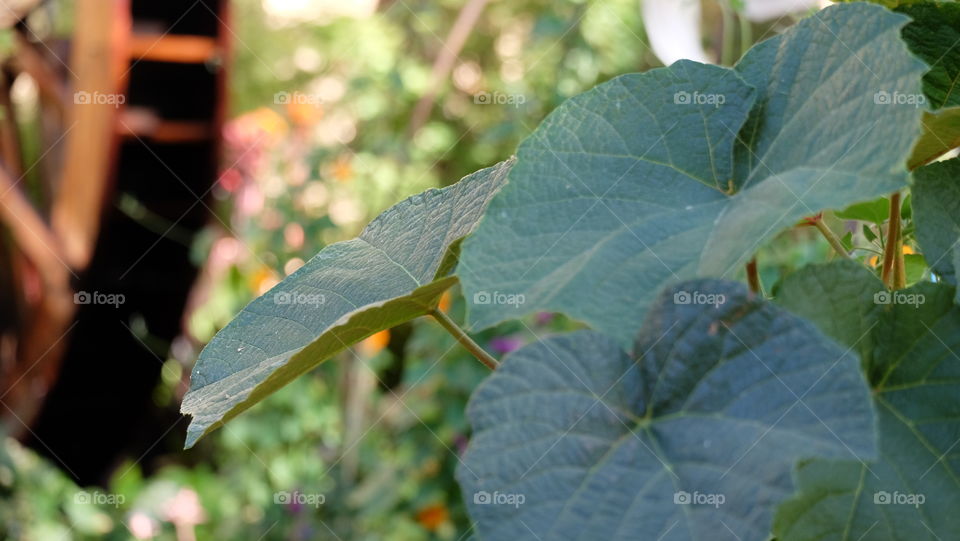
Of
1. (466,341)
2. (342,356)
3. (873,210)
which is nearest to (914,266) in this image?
(873,210)

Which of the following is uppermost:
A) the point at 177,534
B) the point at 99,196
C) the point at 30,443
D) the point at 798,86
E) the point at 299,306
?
the point at 798,86

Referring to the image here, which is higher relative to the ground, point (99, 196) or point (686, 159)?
point (686, 159)

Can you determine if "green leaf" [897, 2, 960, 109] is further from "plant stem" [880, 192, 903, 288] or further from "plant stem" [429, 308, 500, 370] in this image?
"plant stem" [429, 308, 500, 370]

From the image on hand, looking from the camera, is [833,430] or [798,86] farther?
[798,86]

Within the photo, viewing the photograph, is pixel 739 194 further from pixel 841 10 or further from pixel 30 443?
pixel 30 443

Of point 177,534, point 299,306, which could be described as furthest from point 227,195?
point 299,306

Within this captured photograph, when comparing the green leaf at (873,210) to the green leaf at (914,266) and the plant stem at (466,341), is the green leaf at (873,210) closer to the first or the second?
the green leaf at (914,266)

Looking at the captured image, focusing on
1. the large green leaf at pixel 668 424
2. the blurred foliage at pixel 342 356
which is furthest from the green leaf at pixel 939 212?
the blurred foliage at pixel 342 356

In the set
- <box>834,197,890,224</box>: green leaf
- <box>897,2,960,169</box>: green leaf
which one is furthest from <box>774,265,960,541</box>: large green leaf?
<box>834,197,890,224</box>: green leaf
